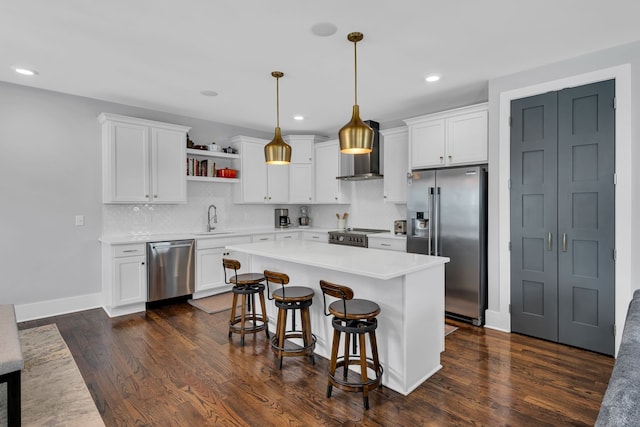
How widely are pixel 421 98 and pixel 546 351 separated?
10.1 ft

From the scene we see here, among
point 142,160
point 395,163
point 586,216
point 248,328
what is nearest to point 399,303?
point 248,328

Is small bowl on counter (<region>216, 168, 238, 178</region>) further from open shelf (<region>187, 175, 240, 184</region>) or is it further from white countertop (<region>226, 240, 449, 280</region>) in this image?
white countertop (<region>226, 240, 449, 280</region>)

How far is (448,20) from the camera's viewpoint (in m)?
2.52

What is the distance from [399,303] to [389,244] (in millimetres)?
2289

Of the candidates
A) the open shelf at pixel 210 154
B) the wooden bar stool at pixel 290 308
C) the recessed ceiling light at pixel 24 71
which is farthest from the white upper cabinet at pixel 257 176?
the wooden bar stool at pixel 290 308

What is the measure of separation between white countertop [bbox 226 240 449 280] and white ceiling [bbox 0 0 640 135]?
5.85 ft

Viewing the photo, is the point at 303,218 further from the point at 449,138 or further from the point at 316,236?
the point at 449,138

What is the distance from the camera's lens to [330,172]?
588cm

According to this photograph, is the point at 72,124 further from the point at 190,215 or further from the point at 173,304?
the point at 173,304

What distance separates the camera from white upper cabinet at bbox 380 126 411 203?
4828 millimetres

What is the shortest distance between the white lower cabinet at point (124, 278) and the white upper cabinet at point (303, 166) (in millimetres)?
2779

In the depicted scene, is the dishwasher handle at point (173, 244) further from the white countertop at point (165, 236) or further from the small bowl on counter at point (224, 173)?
the small bowl on counter at point (224, 173)

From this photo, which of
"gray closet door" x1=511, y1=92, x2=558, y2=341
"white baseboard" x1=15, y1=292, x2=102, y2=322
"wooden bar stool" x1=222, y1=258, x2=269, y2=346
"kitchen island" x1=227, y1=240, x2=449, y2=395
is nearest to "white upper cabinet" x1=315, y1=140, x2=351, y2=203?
"gray closet door" x1=511, y1=92, x2=558, y2=341

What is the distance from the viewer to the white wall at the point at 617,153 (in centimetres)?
286
